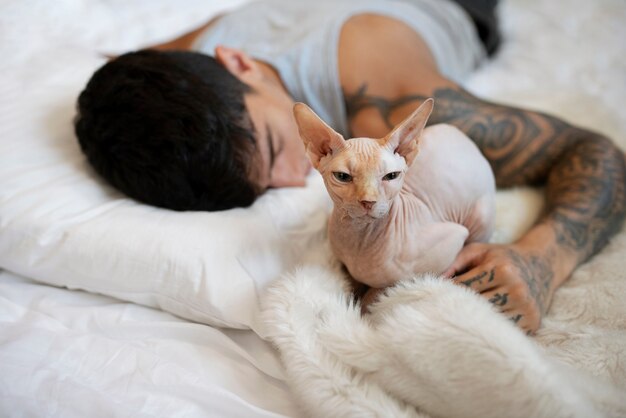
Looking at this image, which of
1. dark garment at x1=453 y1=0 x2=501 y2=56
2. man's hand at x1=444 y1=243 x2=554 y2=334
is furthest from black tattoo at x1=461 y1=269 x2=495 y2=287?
dark garment at x1=453 y1=0 x2=501 y2=56

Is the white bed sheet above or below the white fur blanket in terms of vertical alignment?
below

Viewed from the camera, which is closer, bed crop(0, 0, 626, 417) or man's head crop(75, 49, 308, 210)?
bed crop(0, 0, 626, 417)

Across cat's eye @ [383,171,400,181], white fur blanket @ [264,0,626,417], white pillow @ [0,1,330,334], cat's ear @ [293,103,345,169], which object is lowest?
white pillow @ [0,1,330,334]

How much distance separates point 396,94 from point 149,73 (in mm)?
544

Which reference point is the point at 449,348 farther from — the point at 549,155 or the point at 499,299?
Answer: the point at 549,155

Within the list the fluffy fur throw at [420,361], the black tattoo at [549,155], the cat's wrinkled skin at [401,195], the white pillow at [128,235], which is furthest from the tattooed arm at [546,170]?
the white pillow at [128,235]

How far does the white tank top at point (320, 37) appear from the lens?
3.82 ft

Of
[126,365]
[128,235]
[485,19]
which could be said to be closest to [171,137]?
[128,235]

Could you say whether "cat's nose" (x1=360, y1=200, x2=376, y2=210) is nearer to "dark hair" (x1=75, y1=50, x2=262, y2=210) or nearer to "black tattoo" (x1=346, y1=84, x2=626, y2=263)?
"dark hair" (x1=75, y1=50, x2=262, y2=210)

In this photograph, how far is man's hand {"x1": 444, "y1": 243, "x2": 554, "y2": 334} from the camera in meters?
0.72

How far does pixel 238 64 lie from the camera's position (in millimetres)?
1128

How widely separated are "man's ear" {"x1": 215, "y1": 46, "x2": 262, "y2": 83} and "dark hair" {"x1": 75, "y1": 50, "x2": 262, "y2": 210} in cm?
14

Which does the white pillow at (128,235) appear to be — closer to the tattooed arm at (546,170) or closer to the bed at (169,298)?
the bed at (169,298)

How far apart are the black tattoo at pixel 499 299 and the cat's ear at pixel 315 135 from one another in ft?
1.20
